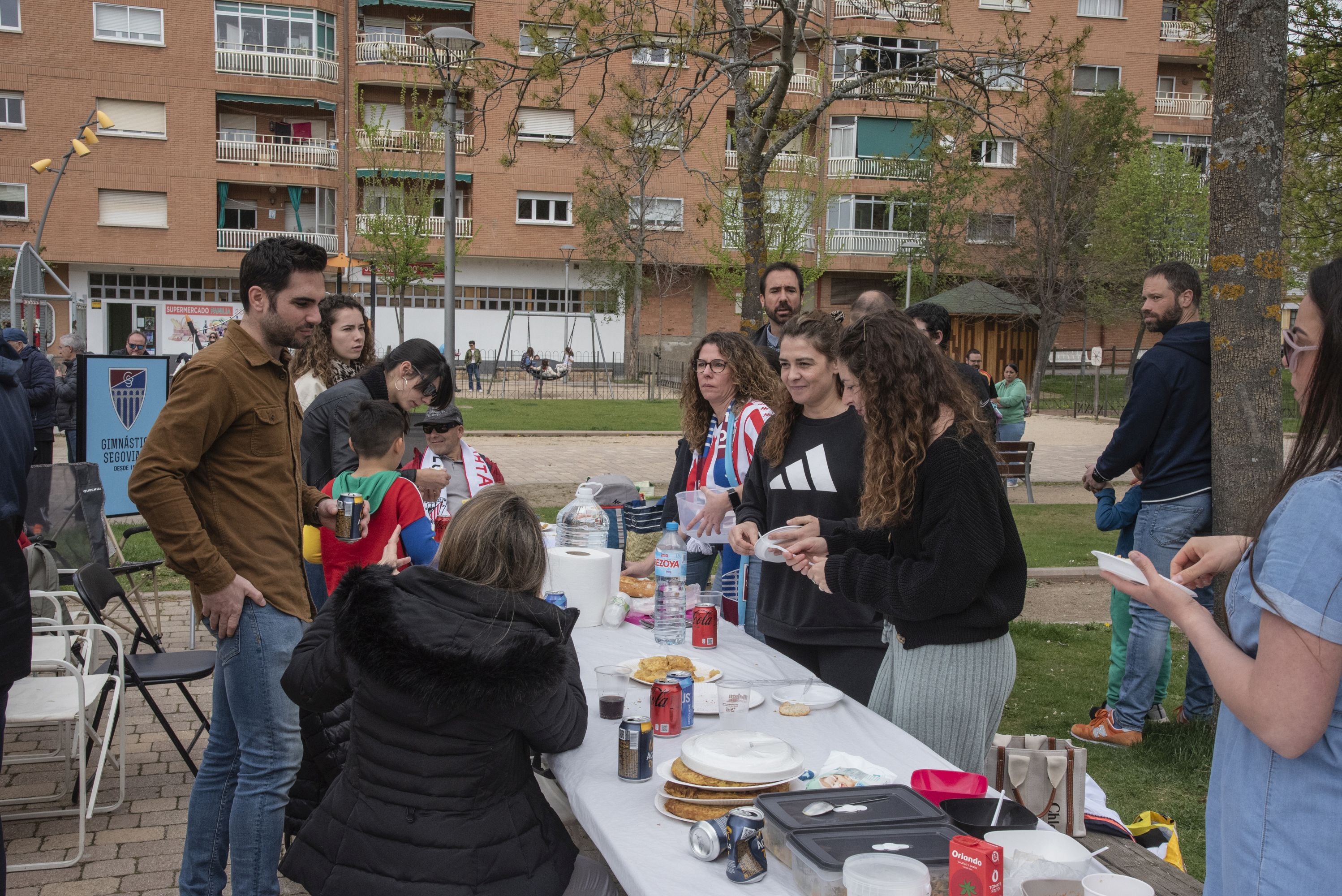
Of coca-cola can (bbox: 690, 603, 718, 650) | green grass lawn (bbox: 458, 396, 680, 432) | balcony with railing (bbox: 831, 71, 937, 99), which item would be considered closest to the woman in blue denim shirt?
coca-cola can (bbox: 690, 603, 718, 650)

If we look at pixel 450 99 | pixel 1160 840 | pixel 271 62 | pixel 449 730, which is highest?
pixel 271 62

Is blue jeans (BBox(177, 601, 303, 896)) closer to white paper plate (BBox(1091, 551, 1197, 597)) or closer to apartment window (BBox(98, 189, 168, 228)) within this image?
white paper plate (BBox(1091, 551, 1197, 597))

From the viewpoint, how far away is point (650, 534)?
4.92m

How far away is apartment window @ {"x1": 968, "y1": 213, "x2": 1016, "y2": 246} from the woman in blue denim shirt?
3864 centimetres

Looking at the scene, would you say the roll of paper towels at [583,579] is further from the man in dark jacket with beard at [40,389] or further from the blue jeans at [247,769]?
the man in dark jacket with beard at [40,389]

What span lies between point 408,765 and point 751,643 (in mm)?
1693

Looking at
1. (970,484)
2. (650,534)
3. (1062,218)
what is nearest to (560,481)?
(650,534)

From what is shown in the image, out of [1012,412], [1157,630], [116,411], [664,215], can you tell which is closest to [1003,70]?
[1157,630]

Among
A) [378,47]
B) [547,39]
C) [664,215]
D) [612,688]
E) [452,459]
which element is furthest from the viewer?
[664,215]

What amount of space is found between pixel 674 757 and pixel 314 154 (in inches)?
1551

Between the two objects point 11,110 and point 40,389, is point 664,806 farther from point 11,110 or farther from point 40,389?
point 11,110

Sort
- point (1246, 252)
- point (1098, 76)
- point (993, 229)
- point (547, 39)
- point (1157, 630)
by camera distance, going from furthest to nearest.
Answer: point (1098, 76) < point (993, 229) < point (547, 39) < point (1157, 630) < point (1246, 252)

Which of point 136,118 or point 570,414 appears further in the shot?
point 136,118

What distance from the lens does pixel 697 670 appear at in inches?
127
